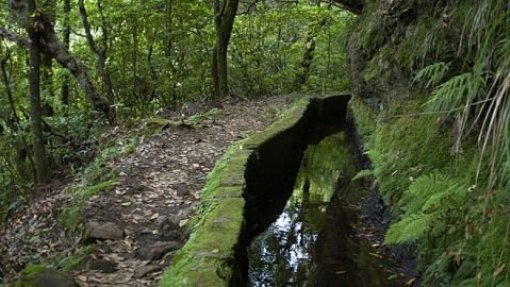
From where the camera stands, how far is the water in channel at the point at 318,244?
5.04m

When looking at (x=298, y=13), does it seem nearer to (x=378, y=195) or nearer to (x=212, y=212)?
(x=378, y=195)

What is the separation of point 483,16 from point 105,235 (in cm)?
371

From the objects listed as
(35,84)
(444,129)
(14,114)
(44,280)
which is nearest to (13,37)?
(14,114)

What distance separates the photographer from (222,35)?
40.2ft

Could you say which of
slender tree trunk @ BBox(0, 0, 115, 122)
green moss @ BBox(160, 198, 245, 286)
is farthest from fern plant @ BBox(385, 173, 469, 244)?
slender tree trunk @ BBox(0, 0, 115, 122)

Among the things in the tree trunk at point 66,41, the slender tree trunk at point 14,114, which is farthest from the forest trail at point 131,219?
the tree trunk at point 66,41

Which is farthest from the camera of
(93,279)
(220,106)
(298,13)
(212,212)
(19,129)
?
(298,13)

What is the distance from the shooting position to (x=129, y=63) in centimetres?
1293

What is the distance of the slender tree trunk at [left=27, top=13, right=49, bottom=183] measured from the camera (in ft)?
23.8

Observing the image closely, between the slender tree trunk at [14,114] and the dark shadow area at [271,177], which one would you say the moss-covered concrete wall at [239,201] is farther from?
the slender tree trunk at [14,114]

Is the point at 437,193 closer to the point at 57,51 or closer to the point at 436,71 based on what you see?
the point at 436,71

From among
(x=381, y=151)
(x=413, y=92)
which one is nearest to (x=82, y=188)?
(x=381, y=151)

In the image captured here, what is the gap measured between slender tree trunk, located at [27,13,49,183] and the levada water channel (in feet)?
11.7

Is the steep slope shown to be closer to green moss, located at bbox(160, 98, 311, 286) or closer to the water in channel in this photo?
the water in channel
